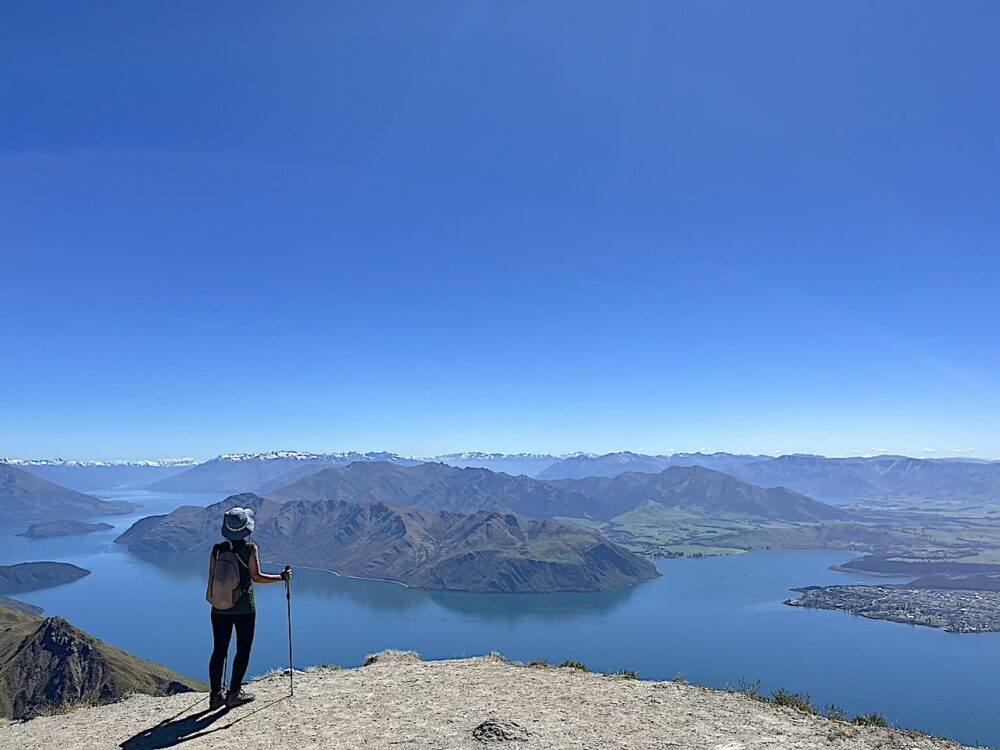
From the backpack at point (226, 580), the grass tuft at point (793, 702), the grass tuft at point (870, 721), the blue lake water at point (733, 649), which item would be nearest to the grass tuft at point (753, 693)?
the grass tuft at point (793, 702)

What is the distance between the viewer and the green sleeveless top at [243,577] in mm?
9219

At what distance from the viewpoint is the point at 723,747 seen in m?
8.59

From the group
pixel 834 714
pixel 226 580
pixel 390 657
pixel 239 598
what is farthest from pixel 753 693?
pixel 226 580

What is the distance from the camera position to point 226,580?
9109 mm

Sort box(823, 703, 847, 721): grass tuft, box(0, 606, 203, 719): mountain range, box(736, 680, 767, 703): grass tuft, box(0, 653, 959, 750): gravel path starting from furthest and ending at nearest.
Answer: box(0, 606, 203, 719): mountain range < box(736, 680, 767, 703): grass tuft < box(823, 703, 847, 721): grass tuft < box(0, 653, 959, 750): gravel path

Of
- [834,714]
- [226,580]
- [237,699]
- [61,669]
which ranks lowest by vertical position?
[61,669]

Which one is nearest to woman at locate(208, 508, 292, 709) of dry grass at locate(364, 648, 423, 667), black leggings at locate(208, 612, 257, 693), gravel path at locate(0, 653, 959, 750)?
black leggings at locate(208, 612, 257, 693)

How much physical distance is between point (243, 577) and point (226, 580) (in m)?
0.24

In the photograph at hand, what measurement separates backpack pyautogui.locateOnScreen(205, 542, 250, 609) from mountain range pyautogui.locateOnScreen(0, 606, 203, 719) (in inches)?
4137

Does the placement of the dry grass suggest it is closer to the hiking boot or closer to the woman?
the hiking boot

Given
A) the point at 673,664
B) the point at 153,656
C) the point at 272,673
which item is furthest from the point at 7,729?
the point at 153,656

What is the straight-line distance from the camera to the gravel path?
8.76m

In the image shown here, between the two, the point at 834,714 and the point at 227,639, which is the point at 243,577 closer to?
the point at 227,639

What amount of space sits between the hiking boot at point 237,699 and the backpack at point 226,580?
78.7 inches
